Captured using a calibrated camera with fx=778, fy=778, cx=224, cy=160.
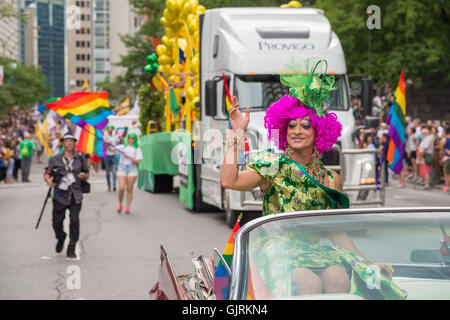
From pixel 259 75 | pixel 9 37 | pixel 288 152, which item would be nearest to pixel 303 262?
pixel 288 152

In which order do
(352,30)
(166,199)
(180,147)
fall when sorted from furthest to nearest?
(352,30)
(166,199)
(180,147)

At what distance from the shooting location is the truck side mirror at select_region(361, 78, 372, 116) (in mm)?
13055

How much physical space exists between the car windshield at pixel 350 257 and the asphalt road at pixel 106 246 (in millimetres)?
4242

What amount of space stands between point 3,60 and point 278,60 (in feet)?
133

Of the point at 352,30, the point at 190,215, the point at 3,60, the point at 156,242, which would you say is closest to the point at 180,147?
the point at 190,215

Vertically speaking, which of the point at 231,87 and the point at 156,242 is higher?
the point at 231,87

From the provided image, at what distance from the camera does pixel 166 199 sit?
19.0 meters

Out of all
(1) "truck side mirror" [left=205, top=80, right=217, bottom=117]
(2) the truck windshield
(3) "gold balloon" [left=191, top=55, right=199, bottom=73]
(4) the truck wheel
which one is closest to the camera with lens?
(1) "truck side mirror" [left=205, top=80, right=217, bottom=117]

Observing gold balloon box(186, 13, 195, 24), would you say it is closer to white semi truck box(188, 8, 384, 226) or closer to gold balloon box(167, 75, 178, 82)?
gold balloon box(167, 75, 178, 82)

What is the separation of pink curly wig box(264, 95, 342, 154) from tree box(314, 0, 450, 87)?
2194cm

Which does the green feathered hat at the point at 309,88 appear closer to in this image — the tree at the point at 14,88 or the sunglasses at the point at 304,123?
the sunglasses at the point at 304,123

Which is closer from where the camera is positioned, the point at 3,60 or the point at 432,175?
the point at 432,175
